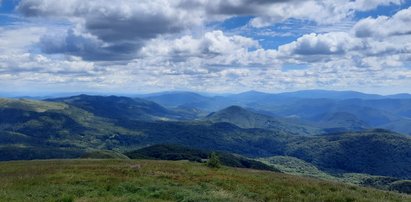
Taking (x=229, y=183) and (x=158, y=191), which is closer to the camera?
(x=158, y=191)

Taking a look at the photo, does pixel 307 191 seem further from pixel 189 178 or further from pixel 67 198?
pixel 67 198

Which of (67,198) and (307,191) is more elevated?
(67,198)

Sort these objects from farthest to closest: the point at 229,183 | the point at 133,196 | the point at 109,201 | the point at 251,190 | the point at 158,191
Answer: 1. the point at 229,183
2. the point at 251,190
3. the point at 158,191
4. the point at 133,196
5. the point at 109,201

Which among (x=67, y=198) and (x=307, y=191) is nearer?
(x=67, y=198)

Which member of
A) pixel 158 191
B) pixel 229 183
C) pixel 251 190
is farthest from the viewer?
pixel 229 183

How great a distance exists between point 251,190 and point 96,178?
1255cm

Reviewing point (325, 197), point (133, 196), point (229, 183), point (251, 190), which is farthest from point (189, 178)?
point (325, 197)

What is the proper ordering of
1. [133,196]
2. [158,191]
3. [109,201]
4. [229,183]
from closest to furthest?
[109,201] < [133,196] < [158,191] < [229,183]

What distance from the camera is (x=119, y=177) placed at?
32.9 meters

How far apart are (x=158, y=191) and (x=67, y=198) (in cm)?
680

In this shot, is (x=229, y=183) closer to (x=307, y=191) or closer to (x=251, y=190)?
(x=251, y=190)

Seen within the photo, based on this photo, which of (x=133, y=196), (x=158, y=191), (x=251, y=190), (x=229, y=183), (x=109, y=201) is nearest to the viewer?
(x=109, y=201)

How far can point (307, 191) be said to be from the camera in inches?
1197

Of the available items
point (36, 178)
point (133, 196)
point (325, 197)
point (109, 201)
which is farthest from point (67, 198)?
point (325, 197)
